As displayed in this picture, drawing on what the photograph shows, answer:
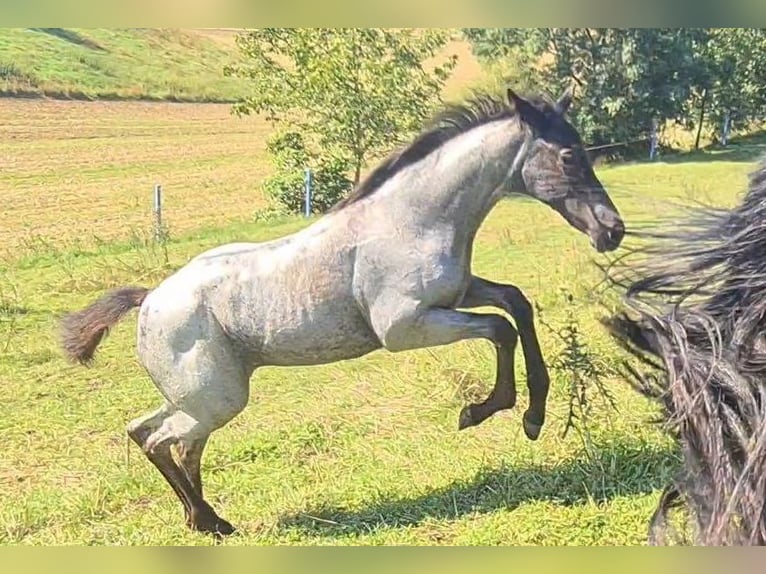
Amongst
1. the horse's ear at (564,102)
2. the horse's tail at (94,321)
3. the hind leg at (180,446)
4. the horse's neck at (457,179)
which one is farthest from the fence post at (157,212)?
the horse's ear at (564,102)

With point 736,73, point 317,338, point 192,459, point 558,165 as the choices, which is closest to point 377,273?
point 317,338

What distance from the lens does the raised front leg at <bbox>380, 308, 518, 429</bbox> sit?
2.00m

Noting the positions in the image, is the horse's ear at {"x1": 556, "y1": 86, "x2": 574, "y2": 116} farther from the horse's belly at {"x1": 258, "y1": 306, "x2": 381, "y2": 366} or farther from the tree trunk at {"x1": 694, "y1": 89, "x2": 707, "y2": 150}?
the horse's belly at {"x1": 258, "y1": 306, "x2": 381, "y2": 366}

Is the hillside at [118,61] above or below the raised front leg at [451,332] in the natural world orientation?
above

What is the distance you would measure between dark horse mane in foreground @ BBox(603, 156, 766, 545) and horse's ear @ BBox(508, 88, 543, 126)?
13.9 inches

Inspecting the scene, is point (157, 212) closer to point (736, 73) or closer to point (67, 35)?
point (67, 35)

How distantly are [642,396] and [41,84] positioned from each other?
56.0 inches

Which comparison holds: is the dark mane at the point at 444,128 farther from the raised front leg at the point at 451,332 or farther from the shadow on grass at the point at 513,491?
the shadow on grass at the point at 513,491

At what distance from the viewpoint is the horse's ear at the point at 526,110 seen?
1997mm

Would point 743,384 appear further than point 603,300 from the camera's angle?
No

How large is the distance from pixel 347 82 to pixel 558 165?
0.47 m
